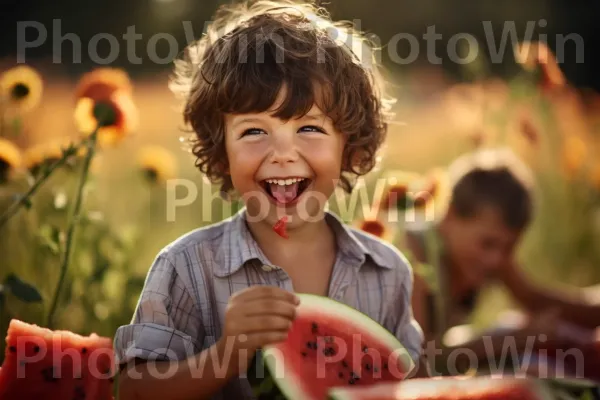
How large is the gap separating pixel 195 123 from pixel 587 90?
446 cm

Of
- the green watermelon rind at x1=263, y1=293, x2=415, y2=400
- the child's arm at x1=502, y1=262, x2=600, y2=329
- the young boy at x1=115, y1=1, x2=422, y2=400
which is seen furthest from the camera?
the child's arm at x1=502, y1=262, x2=600, y2=329

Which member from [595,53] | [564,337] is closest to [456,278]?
[564,337]

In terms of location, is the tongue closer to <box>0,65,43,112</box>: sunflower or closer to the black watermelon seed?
the black watermelon seed

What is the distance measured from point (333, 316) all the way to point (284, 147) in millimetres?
390

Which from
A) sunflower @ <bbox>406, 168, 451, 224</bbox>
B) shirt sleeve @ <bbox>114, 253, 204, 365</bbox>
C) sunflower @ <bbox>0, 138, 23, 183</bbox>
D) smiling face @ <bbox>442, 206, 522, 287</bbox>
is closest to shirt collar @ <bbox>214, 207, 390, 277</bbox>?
shirt sleeve @ <bbox>114, 253, 204, 365</bbox>

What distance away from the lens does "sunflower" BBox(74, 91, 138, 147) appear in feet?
8.25

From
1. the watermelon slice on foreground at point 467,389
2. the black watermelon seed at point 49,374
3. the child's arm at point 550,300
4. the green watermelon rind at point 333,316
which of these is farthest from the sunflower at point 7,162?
the child's arm at point 550,300

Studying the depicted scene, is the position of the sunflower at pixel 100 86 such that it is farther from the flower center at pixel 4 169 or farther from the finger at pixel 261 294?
the finger at pixel 261 294

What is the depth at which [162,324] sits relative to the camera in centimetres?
196

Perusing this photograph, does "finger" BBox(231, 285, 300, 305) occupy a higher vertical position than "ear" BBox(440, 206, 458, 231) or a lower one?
lower

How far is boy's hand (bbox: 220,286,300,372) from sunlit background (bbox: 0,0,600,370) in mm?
697

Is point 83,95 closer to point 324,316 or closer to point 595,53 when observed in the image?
point 324,316

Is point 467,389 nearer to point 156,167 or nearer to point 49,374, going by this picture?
point 49,374

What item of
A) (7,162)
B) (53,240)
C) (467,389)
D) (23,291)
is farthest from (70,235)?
(467,389)
